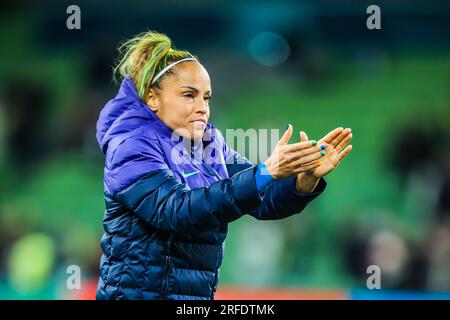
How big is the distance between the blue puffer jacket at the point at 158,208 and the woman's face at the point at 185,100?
5cm

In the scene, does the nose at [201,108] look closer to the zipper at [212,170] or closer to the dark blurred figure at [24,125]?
the zipper at [212,170]

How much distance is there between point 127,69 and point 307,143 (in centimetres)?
81

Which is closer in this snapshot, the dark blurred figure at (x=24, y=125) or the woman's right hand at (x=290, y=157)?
the woman's right hand at (x=290, y=157)

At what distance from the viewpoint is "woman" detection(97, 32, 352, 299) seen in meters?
2.40

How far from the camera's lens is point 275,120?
27.4ft

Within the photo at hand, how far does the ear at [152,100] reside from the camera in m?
2.73

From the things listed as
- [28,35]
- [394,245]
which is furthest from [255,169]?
[28,35]

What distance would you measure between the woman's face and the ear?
2 centimetres

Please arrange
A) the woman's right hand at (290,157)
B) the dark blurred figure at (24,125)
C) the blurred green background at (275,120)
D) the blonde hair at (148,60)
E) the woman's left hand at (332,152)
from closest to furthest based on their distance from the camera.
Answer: the woman's right hand at (290,157) < the woman's left hand at (332,152) < the blonde hair at (148,60) < the blurred green background at (275,120) < the dark blurred figure at (24,125)

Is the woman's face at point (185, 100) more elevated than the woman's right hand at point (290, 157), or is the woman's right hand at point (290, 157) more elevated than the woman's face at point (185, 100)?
the woman's face at point (185, 100)

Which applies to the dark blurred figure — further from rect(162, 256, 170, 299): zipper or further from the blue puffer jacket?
rect(162, 256, 170, 299): zipper

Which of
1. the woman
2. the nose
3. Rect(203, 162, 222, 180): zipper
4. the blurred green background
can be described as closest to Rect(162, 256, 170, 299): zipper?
the woman

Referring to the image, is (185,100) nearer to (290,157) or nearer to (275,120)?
(290,157)

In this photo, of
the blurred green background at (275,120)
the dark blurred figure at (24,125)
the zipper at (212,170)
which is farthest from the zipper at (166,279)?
the dark blurred figure at (24,125)
